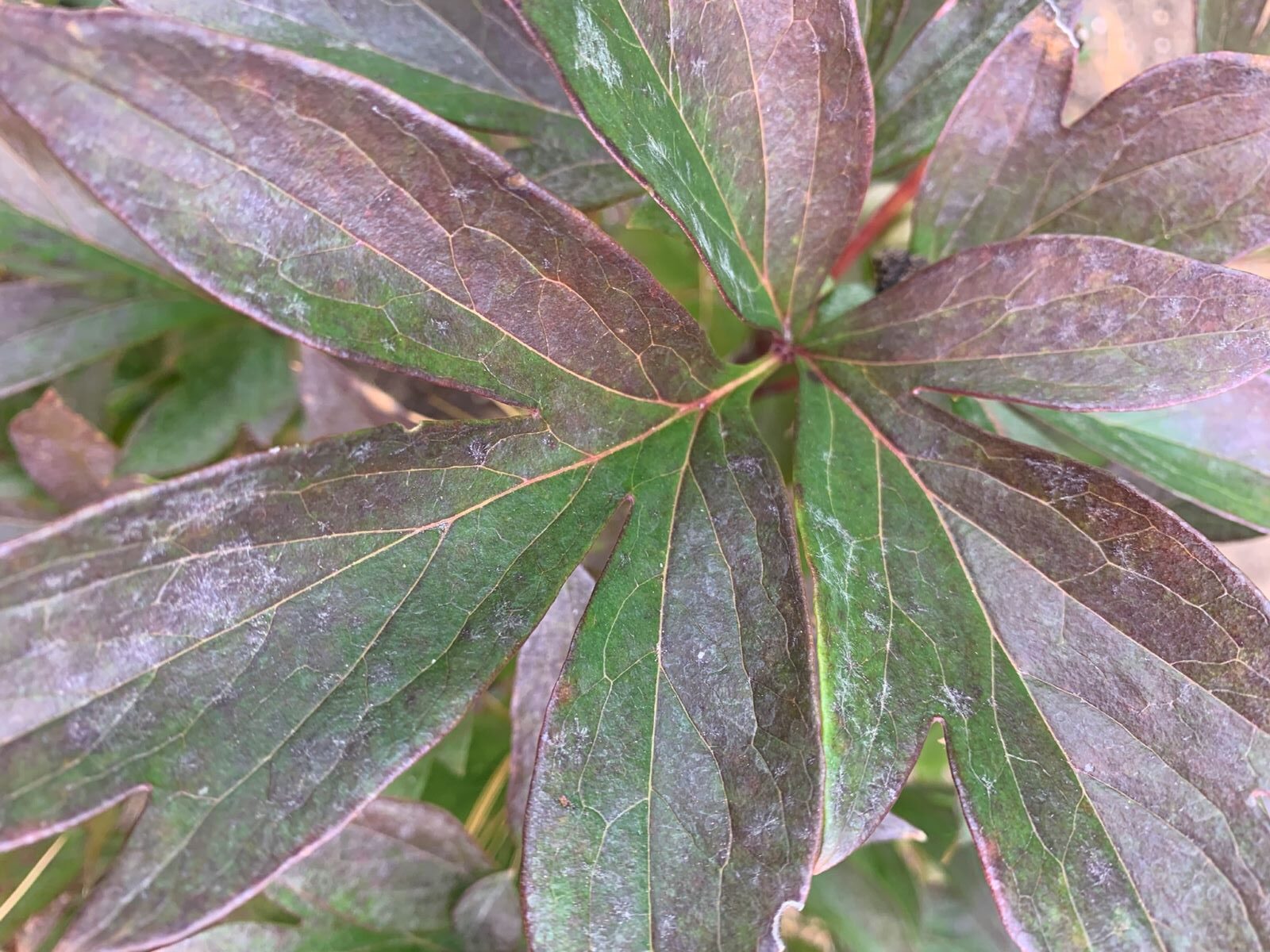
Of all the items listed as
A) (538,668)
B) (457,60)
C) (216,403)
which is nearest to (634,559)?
(538,668)

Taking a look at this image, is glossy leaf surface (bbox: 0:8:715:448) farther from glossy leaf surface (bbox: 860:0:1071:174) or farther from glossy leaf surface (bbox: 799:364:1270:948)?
glossy leaf surface (bbox: 860:0:1071:174)

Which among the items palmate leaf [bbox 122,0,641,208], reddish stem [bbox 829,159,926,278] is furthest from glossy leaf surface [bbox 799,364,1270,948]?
reddish stem [bbox 829,159,926,278]

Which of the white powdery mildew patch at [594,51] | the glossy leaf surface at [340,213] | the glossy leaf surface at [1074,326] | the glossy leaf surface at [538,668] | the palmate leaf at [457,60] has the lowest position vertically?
the glossy leaf surface at [538,668]

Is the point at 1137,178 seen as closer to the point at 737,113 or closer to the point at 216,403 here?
the point at 737,113

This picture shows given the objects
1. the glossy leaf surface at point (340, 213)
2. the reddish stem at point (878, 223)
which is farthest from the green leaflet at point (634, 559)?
the reddish stem at point (878, 223)

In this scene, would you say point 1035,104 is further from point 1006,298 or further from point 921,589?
point 921,589

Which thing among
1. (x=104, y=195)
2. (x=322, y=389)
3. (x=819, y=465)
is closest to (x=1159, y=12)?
(x=819, y=465)

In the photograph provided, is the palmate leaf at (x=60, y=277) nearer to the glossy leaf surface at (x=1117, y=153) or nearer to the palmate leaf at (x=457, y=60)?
the palmate leaf at (x=457, y=60)
